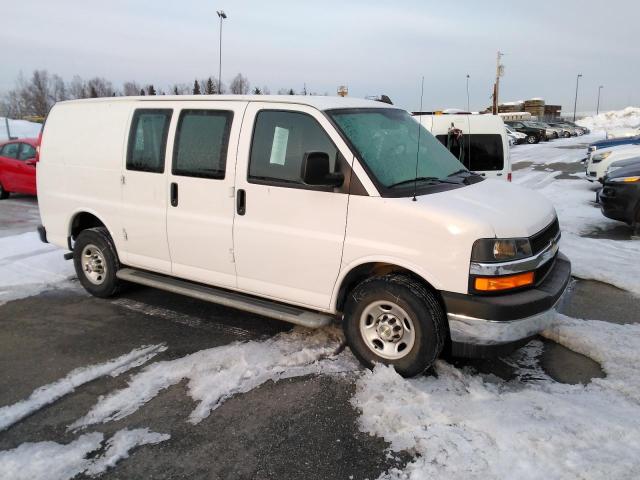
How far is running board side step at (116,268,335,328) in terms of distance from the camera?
4.18m

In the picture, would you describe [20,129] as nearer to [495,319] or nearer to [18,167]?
[18,167]

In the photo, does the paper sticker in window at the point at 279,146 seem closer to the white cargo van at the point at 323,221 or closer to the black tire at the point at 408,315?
the white cargo van at the point at 323,221

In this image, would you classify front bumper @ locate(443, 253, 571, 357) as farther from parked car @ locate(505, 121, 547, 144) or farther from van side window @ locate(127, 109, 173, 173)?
parked car @ locate(505, 121, 547, 144)

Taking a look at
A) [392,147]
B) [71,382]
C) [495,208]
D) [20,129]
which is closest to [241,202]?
[392,147]

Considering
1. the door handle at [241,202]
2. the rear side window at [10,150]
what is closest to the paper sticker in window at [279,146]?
the door handle at [241,202]

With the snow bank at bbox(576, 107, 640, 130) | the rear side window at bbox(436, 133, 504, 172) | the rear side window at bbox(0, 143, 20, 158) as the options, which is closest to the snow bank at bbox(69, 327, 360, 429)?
the rear side window at bbox(436, 133, 504, 172)

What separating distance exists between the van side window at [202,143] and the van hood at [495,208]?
1826 millimetres

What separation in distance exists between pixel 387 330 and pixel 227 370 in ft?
4.23

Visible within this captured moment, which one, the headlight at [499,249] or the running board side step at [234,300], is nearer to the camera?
the headlight at [499,249]

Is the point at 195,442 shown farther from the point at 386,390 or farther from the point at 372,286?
the point at 372,286

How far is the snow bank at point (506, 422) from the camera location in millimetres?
2871

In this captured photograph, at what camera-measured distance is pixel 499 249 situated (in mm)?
3514

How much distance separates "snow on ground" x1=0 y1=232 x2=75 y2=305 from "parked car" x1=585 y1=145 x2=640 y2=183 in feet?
38.9

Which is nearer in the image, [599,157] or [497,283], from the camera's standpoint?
[497,283]
